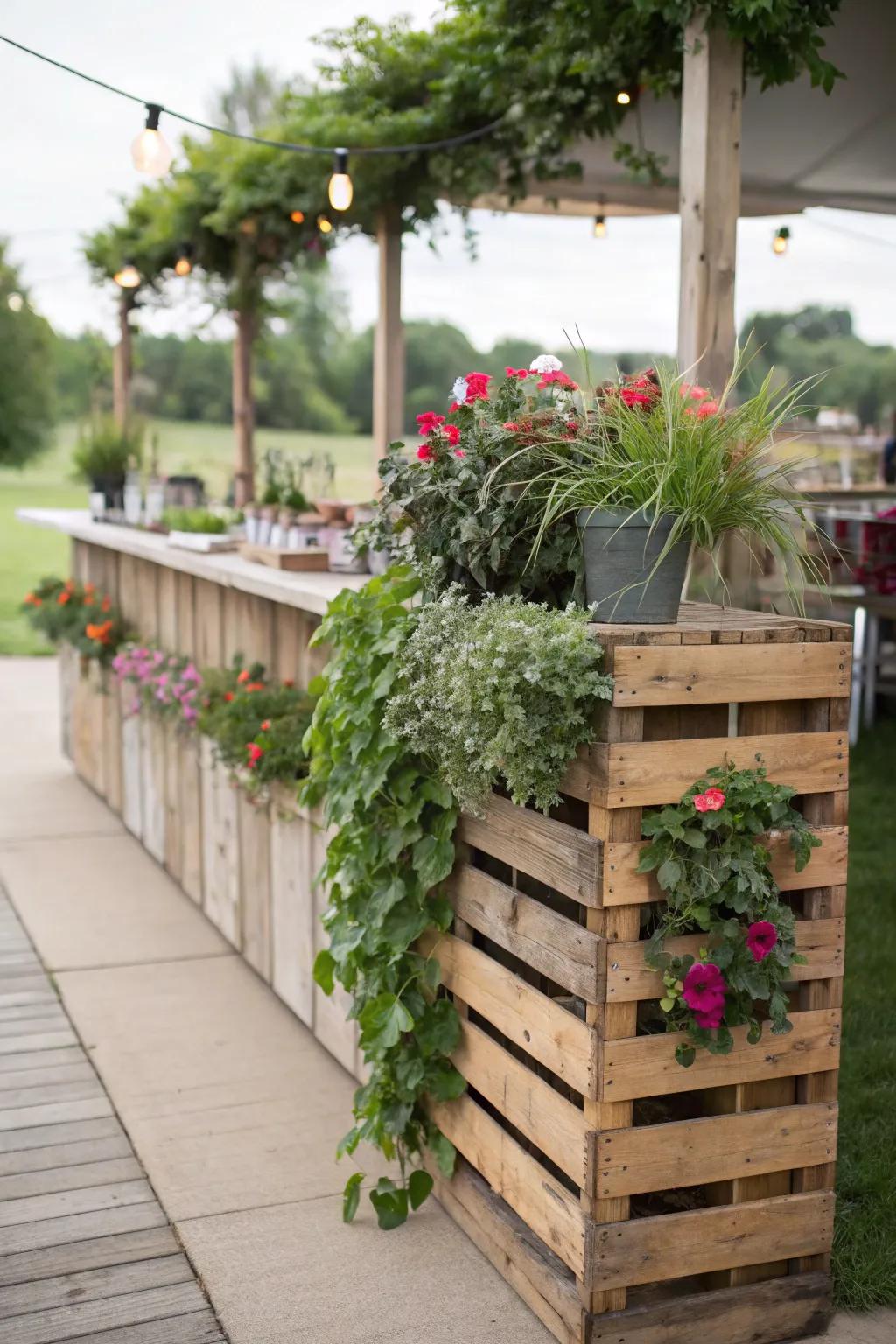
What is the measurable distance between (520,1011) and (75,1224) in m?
0.99

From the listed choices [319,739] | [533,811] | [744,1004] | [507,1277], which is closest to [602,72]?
[319,739]

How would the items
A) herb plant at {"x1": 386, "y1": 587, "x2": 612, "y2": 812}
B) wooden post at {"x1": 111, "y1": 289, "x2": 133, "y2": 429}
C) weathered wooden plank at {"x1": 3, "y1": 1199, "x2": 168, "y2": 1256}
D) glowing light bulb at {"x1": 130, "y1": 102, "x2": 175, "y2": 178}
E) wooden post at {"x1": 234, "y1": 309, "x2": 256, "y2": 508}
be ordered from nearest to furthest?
herb plant at {"x1": 386, "y1": 587, "x2": 612, "y2": 812} → weathered wooden plank at {"x1": 3, "y1": 1199, "x2": 168, "y2": 1256} → glowing light bulb at {"x1": 130, "y1": 102, "x2": 175, "y2": 178} → wooden post at {"x1": 234, "y1": 309, "x2": 256, "y2": 508} → wooden post at {"x1": 111, "y1": 289, "x2": 133, "y2": 429}

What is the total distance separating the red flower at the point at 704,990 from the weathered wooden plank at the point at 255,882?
6.22ft

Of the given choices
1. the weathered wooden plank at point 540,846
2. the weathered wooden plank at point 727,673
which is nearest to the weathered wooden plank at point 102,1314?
the weathered wooden plank at point 540,846

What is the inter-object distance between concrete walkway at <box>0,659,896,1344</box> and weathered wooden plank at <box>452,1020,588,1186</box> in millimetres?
318

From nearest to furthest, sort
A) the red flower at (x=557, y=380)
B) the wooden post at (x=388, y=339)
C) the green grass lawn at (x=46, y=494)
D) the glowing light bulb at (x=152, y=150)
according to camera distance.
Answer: the red flower at (x=557, y=380), the glowing light bulb at (x=152, y=150), the wooden post at (x=388, y=339), the green grass lawn at (x=46, y=494)

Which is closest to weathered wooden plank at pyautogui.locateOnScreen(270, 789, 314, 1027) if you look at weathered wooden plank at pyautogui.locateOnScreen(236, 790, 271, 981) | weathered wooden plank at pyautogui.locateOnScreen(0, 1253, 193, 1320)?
weathered wooden plank at pyautogui.locateOnScreen(236, 790, 271, 981)

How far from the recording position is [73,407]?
18.0m

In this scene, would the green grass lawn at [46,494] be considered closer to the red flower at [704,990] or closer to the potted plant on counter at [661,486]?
the potted plant on counter at [661,486]

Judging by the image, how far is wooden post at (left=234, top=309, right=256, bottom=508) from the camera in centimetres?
664

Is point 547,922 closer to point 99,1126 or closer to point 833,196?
point 99,1126

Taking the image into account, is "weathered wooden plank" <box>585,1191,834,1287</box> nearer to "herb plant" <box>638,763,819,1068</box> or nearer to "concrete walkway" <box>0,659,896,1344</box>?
"concrete walkway" <box>0,659,896,1344</box>

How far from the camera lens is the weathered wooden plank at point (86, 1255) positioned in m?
2.35

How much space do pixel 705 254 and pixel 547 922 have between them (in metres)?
2.07
